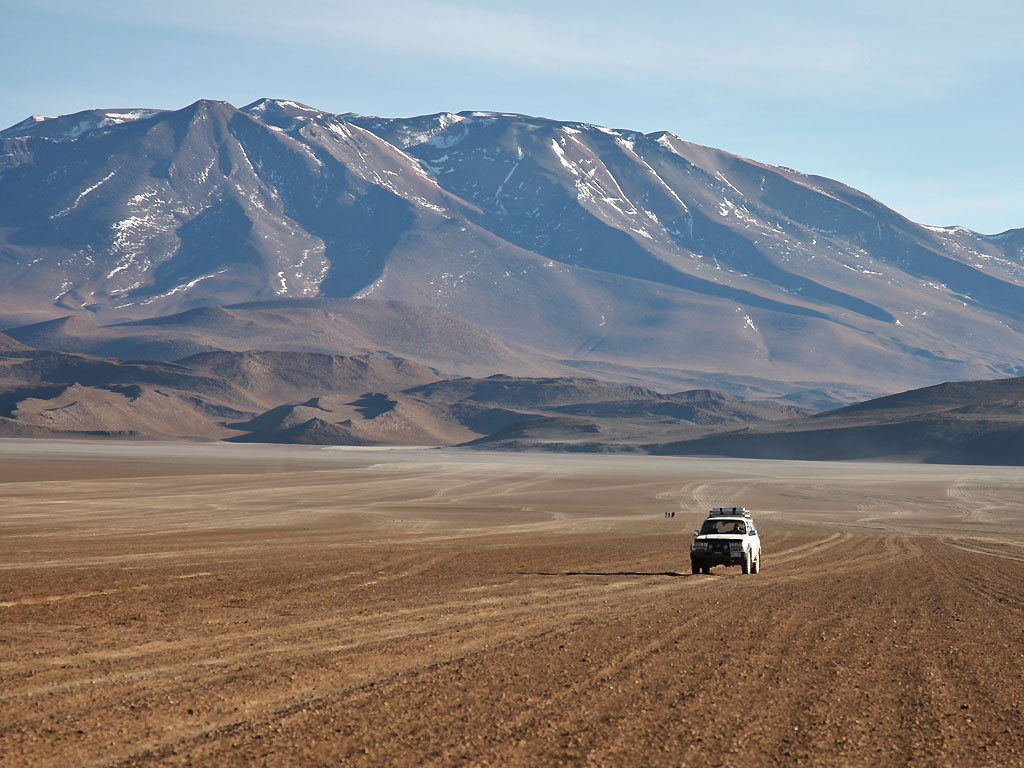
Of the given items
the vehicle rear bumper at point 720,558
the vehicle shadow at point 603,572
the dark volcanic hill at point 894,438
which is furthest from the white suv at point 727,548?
the dark volcanic hill at point 894,438

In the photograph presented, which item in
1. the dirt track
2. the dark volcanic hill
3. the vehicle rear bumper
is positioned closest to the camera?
the dirt track

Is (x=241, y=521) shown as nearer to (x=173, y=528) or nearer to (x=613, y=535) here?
(x=173, y=528)

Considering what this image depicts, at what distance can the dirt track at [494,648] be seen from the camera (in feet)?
34.2

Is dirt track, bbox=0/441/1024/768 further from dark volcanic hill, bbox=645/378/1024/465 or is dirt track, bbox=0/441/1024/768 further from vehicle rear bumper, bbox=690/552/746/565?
dark volcanic hill, bbox=645/378/1024/465

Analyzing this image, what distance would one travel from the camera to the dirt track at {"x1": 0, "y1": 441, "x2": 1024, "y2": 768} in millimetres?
10438

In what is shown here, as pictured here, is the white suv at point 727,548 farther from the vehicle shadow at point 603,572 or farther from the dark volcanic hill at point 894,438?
the dark volcanic hill at point 894,438

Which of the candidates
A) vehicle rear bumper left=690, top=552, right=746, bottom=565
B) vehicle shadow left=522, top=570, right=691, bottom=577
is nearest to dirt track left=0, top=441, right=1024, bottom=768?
vehicle shadow left=522, top=570, right=691, bottom=577

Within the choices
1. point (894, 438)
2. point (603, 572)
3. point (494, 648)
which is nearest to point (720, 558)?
point (603, 572)

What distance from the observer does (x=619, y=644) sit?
50.9ft

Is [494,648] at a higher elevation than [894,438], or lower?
higher

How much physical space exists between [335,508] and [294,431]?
10552cm

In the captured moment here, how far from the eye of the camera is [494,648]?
15039 mm

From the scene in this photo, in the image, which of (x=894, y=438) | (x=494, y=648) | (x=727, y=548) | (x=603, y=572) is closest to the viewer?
(x=494, y=648)

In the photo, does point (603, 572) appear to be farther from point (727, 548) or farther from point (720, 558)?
point (727, 548)
